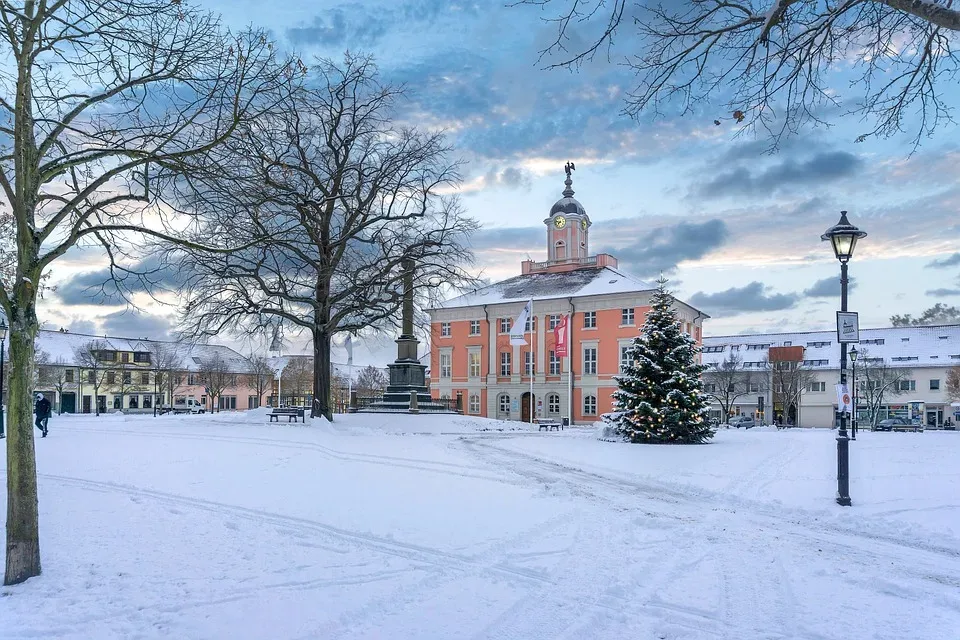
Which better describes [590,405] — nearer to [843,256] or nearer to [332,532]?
[843,256]

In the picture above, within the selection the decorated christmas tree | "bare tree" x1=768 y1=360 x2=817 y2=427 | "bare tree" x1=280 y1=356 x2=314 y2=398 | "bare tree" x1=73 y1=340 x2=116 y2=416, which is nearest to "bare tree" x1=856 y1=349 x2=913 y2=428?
"bare tree" x1=768 y1=360 x2=817 y2=427

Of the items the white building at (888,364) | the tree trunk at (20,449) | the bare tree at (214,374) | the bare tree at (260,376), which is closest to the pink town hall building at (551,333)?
the white building at (888,364)

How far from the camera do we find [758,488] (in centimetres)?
1377

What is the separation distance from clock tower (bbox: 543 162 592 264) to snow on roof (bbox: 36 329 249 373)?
35407 millimetres

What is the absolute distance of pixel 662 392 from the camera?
24531 mm

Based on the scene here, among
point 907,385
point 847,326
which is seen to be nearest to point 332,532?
point 847,326

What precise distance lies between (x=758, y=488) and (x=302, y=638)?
1090 centimetres

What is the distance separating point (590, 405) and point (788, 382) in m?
23.1

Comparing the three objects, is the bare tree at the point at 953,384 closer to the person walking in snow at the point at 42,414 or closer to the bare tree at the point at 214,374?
the person walking in snow at the point at 42,414

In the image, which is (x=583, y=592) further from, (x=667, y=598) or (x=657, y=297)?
(x=657, y=297)

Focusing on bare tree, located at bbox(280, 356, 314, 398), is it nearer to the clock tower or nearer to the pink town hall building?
the pink town hall building

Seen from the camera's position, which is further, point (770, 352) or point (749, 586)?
point (770, 352)

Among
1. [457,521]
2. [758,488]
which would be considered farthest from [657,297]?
[457,521]

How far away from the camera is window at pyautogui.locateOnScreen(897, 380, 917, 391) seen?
69562mm
